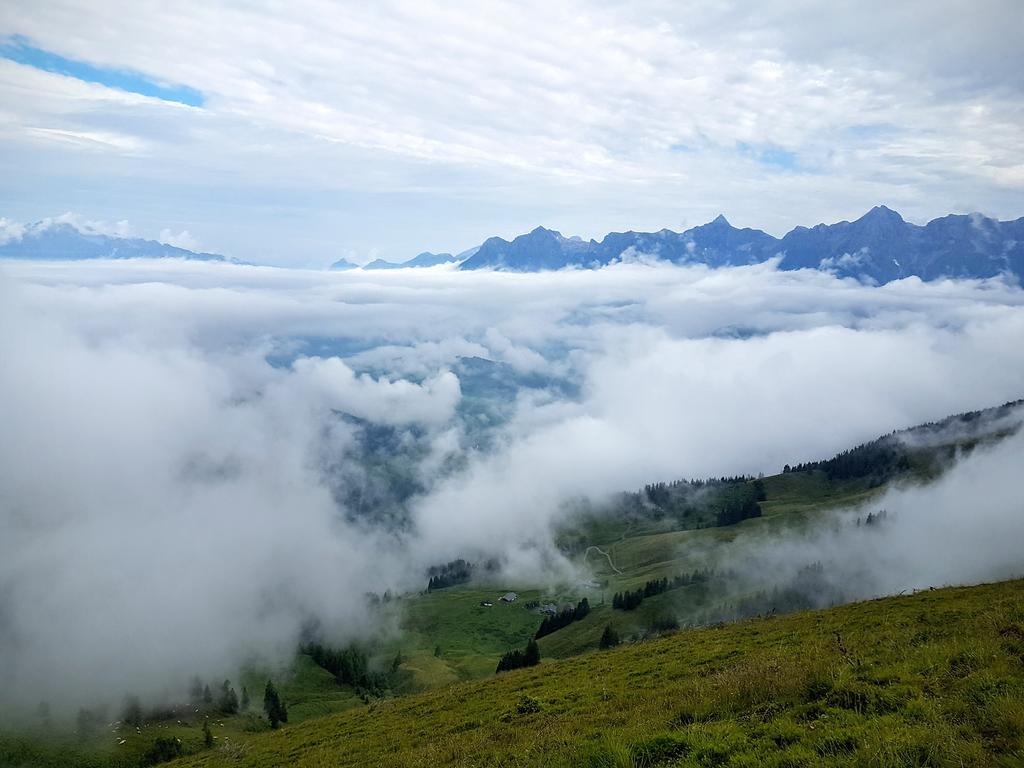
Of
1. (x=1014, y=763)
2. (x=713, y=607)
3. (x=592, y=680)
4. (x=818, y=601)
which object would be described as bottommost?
(x=713, y=607)

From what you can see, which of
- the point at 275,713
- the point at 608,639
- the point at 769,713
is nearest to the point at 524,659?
the point at 608,639

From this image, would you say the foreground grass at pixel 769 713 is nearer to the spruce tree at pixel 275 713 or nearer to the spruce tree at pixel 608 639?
the spruce tree at pixel 275 713

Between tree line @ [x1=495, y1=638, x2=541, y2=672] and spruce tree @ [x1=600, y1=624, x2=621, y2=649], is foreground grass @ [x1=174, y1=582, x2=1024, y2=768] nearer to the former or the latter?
tree line @ [x1=495, y1=638, x2=541, y2=672]

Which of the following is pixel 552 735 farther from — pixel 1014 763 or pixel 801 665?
pixel 1014 763

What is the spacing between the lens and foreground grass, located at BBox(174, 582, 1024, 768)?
37.4 feet

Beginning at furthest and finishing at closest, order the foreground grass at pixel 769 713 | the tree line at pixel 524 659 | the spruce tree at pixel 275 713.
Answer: the spruce tree at pixel 275 713 → the tree line at pixel 524 659 → the foreground grass at pixel 769 713

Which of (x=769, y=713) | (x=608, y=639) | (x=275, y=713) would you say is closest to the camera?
(x=769, y=713)

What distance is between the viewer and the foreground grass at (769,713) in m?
11.4

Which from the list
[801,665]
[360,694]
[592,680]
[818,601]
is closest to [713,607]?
[818,601]

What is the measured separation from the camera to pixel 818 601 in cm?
17862

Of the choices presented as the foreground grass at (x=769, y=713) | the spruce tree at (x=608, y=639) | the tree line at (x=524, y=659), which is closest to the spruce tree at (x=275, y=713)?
the tree line at (x=524, y=659)

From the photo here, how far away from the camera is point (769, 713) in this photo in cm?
1460

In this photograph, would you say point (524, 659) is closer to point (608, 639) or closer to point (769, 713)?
point (608, 639)

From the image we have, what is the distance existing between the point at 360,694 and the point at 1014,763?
640 feet
